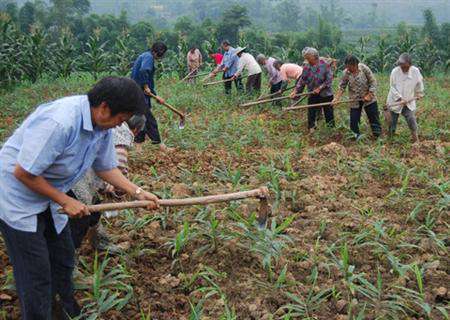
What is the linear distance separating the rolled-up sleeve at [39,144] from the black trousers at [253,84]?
29.8ft

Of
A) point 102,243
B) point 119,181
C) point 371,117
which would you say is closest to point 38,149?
point 119,181

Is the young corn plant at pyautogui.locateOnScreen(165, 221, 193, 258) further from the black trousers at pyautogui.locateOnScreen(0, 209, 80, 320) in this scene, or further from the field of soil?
the black trousers at pyautogui.locateOnScreen(0, 209, 80, 320)

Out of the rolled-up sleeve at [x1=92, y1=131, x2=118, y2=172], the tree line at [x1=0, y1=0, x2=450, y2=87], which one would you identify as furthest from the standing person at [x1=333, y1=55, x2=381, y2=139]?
the tree line at [x1=0, y1=0, x2=450, y2=87]

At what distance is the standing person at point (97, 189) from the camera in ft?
9.57

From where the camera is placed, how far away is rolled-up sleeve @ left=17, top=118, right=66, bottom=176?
200 cm

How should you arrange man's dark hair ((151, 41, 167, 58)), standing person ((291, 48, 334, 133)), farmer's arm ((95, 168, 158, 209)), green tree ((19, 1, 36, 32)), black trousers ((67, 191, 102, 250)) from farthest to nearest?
green tree ((19, 1, 36, 32)) < standing person ((291, 48, 334, 133)) < man's dark hair ((151, 41, 167, 58)) < black trousers ((67, 191, 102, 250)) < farmer's arm ((95, 168, 158, 209))

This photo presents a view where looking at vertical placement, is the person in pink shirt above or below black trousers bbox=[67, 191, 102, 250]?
above

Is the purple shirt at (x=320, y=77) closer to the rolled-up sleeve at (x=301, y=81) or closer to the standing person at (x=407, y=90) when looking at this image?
the rolled-up sleeve at (x=301, y=81)

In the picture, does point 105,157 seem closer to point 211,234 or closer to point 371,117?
point 211,234

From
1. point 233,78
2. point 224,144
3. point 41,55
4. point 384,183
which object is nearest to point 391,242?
point 384,183

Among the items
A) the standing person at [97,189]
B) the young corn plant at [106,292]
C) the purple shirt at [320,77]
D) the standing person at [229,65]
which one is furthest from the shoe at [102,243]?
the standing person at [229,65]

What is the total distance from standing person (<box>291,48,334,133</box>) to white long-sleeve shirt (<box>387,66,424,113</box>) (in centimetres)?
103

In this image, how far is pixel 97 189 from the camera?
10.6 ft

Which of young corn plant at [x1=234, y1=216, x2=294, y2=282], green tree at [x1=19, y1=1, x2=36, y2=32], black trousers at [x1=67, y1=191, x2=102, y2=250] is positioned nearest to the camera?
black trousers at [x1=67, y1=191, x2=102, y2=250]
